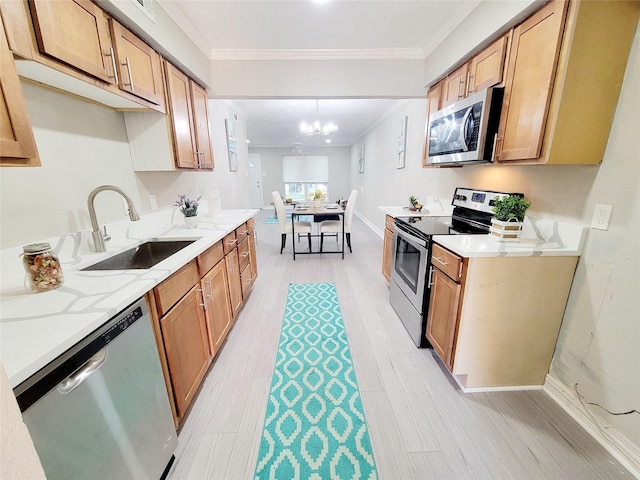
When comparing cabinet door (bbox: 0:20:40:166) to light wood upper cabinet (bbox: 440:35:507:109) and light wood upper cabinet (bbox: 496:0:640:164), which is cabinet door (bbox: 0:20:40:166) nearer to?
light wood upper cabinet (bbox: 496:0:640:164)

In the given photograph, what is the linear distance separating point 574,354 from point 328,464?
1506 millimetres

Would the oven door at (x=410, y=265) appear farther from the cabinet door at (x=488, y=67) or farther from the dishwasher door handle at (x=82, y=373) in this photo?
the dishwasher door handle at (x=82, y=373)

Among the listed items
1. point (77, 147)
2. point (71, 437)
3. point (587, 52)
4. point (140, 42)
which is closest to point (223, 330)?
point (71, 437)

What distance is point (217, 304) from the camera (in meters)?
1.86

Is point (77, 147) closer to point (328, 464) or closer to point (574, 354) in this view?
point (328, 464)

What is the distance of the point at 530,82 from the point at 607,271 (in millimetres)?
1080

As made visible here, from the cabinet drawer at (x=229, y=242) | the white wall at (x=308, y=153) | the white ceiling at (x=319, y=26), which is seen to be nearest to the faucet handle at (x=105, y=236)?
the cabinet drawer at (x=229, y=242)

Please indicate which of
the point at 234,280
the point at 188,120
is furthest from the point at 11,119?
the point at 234,280

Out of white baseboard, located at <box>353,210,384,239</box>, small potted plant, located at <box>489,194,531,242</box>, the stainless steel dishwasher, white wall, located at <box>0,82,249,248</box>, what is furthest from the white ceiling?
white baseboard, located at <box>353,210,384,239</box>

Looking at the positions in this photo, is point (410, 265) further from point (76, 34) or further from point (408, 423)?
point (76, 34)

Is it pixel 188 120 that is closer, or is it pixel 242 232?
pixel 188 120

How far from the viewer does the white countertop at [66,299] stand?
677mm

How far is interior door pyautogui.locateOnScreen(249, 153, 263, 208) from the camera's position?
9.20 m

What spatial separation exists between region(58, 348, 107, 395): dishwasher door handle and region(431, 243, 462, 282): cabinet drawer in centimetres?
167
